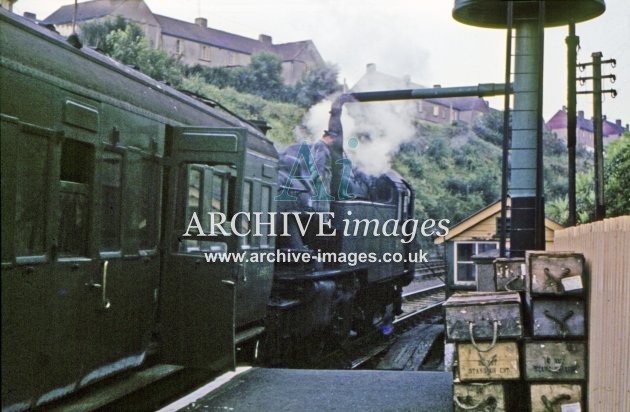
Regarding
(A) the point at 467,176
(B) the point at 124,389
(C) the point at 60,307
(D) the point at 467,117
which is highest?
(D) the point at 467,117

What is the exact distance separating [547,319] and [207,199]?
4009 millimetres

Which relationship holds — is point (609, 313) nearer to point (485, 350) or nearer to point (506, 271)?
point (485, 350)

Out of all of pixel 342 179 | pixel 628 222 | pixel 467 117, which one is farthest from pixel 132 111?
pixel 467 117

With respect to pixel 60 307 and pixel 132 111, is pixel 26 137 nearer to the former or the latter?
pixel 60 307

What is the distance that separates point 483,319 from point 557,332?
543 millimetres

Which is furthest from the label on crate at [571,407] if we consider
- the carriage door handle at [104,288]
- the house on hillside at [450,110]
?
the house on hillside at [450,110]

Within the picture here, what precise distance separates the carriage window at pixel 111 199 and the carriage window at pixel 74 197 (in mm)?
Answer: 236

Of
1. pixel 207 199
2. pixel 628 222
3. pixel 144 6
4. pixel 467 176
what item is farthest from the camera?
pixel 144 6

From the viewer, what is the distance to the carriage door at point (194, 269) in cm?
727

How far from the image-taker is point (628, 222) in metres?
3.71

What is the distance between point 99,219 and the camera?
633 centimetres

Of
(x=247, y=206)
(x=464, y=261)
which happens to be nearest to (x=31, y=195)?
(x=247, y=206)

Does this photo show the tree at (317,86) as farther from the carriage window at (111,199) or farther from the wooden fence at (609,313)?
the wooden fence at (609,313)

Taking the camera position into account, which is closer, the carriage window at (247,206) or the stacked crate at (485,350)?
the stacked crate at (485,350)
